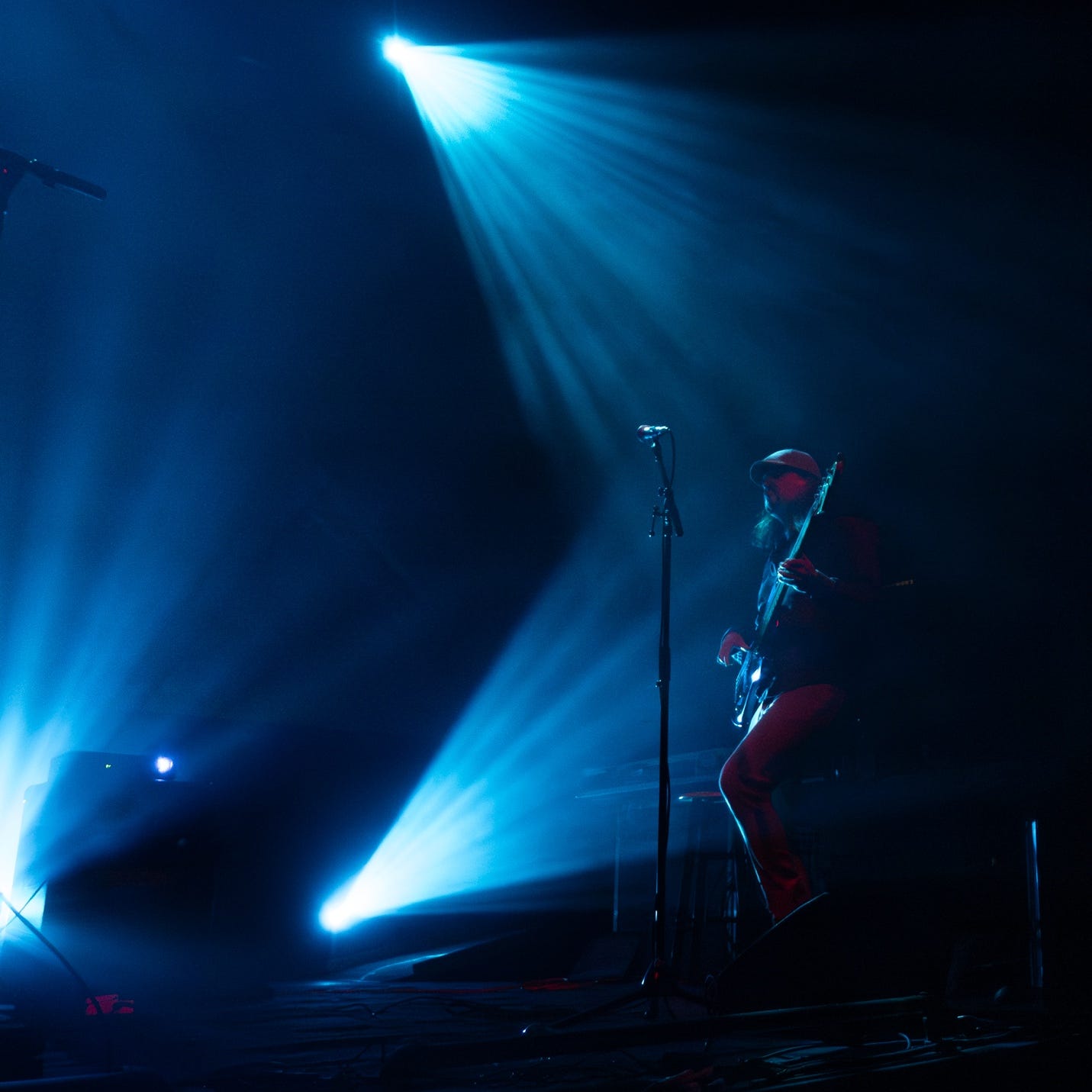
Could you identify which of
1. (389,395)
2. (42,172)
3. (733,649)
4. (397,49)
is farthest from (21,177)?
(389,395)

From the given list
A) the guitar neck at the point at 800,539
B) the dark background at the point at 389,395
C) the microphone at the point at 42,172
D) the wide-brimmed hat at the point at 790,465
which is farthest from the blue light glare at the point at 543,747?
the microphone at the point at 42,172

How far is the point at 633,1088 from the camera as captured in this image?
70.8 inches

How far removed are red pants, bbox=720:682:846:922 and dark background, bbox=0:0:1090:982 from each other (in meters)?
1.40

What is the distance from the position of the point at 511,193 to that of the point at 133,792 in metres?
3.55

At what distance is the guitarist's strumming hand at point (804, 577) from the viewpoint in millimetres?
3062

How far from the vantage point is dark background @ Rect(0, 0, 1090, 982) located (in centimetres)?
409

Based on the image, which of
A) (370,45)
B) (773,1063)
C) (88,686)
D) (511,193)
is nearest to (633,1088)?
(773,1063)

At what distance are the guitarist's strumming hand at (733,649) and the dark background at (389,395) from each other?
1.08 m

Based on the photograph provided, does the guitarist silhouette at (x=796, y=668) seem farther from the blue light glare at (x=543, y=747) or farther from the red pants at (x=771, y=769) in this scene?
the blue light glare at (x=543, y=747)

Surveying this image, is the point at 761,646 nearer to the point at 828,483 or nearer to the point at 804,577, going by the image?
the point at 804,577

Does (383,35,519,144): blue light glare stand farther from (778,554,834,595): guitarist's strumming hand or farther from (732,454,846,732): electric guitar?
(778,554,834,595): guitarist's strumming hand

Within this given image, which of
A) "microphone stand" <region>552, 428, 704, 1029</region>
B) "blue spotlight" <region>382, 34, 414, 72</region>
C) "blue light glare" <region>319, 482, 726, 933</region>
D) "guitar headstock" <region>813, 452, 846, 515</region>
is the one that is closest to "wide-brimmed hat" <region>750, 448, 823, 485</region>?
"guitar headstock" <region>813, 452, 846, 515</region>

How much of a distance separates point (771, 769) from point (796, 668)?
1.12ft

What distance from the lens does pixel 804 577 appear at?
10.1ft
